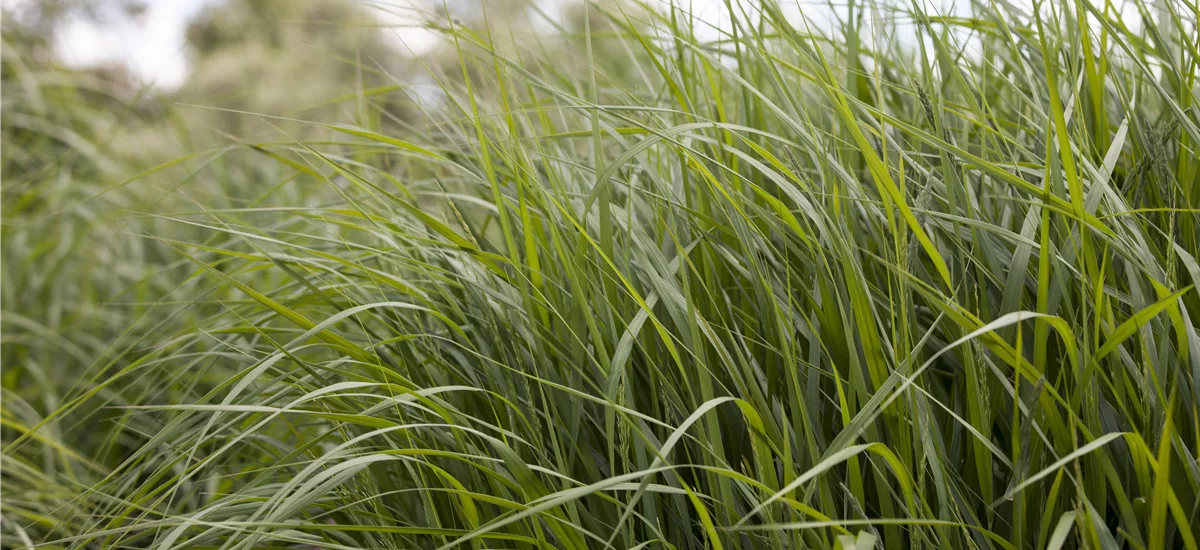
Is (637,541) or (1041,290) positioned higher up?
(1041,290)

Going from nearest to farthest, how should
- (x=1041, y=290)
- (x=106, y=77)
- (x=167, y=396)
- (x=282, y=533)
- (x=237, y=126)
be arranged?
(x=1041, y=290), (x=282, y=533), (x=167, y=396), (x=106, y=77), (x=237, y=126)

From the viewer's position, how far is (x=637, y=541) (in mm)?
986

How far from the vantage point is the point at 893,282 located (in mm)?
967

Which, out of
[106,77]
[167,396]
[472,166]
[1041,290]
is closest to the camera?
[1041,290]

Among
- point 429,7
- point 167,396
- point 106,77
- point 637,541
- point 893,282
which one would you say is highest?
point 106,77

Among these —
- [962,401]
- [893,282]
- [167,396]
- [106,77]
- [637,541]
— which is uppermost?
[106,77]

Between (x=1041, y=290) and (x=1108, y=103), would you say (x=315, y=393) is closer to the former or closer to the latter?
(x=1041, y=290)

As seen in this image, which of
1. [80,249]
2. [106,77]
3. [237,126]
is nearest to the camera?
[80,249]

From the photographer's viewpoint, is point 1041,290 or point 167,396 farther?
point 167,396

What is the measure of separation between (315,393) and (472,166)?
0.61 meters

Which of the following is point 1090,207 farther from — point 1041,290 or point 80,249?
point 80,249

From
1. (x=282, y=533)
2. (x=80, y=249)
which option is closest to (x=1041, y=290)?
(x=282, y=533)

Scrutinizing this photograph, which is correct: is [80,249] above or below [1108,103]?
below

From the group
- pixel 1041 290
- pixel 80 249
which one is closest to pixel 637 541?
pixel 1041 290
